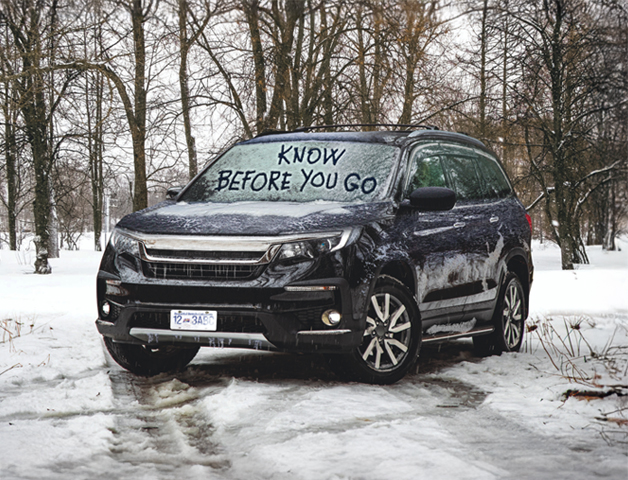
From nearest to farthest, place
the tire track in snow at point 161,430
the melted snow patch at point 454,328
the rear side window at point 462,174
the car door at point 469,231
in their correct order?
the tire track in snow at point 161,430 < the melted snow patch at point 454,328 < the car door at point 469,231 < the rear side window at point 462,174

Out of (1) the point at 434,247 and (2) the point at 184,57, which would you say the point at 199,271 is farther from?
(2) the point at 184,57

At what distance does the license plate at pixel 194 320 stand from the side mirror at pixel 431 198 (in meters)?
1.79

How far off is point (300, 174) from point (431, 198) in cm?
114

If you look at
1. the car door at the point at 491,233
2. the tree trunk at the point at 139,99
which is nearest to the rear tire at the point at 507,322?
the car door at the point at 491,233

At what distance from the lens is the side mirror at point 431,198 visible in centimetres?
607

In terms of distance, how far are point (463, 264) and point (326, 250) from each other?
6.22 feet

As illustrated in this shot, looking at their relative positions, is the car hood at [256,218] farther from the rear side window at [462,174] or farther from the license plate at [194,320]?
the rear side window at [462,174]

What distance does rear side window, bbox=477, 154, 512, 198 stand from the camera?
7857mm

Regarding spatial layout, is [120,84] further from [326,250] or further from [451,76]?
[326,250]

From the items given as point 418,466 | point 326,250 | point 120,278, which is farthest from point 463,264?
point 418,466

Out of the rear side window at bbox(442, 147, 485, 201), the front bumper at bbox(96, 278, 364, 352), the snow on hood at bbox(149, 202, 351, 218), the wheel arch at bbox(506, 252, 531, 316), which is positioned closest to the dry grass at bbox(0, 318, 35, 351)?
the snow on hood at bbox(149, 202, 351, 218)

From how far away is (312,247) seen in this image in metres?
5.40

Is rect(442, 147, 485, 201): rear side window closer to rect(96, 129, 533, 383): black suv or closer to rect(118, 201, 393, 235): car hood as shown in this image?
rect(96, 129, 533, 383): black suv

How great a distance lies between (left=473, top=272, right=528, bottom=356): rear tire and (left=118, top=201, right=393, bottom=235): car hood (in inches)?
84.8
